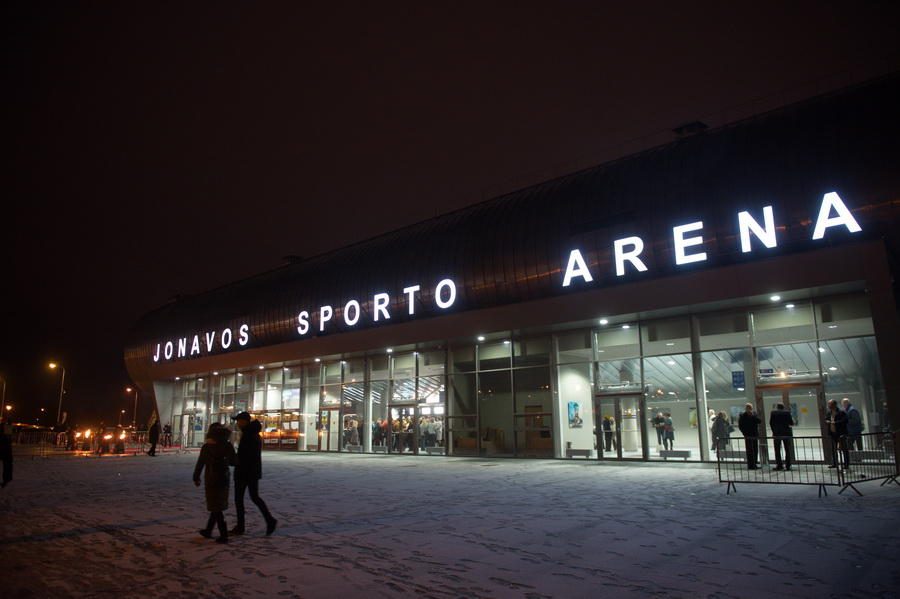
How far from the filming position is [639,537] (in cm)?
841

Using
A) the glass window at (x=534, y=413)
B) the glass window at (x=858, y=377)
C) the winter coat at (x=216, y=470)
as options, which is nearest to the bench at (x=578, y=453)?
the glass window at (x=534, y=413)

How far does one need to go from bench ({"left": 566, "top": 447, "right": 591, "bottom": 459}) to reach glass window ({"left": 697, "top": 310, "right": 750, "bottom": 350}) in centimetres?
607

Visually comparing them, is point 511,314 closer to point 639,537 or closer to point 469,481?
point 469,481

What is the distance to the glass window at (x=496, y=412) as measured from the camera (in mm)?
26281

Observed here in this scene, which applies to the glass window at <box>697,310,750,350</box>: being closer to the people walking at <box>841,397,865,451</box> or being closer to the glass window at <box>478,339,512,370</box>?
the people walking at <box>841,397,865,451</box>

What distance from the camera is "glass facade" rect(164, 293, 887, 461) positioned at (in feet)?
62.5

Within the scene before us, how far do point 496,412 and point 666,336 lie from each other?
27.5 ft

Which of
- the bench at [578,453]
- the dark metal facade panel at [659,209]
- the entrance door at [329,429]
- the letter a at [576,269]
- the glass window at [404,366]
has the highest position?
the dark metal facade panel at [659,209]

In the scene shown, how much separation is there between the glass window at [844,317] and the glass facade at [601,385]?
3 cm

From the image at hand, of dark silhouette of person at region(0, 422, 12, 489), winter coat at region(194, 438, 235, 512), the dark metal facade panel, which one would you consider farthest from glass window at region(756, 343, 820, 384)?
dark silhouette of person at region(0, 422, 12, 489)

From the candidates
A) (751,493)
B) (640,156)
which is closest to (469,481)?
(751,493)

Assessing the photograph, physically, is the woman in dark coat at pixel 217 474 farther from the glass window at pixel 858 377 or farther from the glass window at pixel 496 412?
the glass window at pixel 496 412

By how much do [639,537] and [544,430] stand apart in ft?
54.8

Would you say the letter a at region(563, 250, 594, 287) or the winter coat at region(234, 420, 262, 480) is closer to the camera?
the winter coat at region(234, 420, 262, 480)
